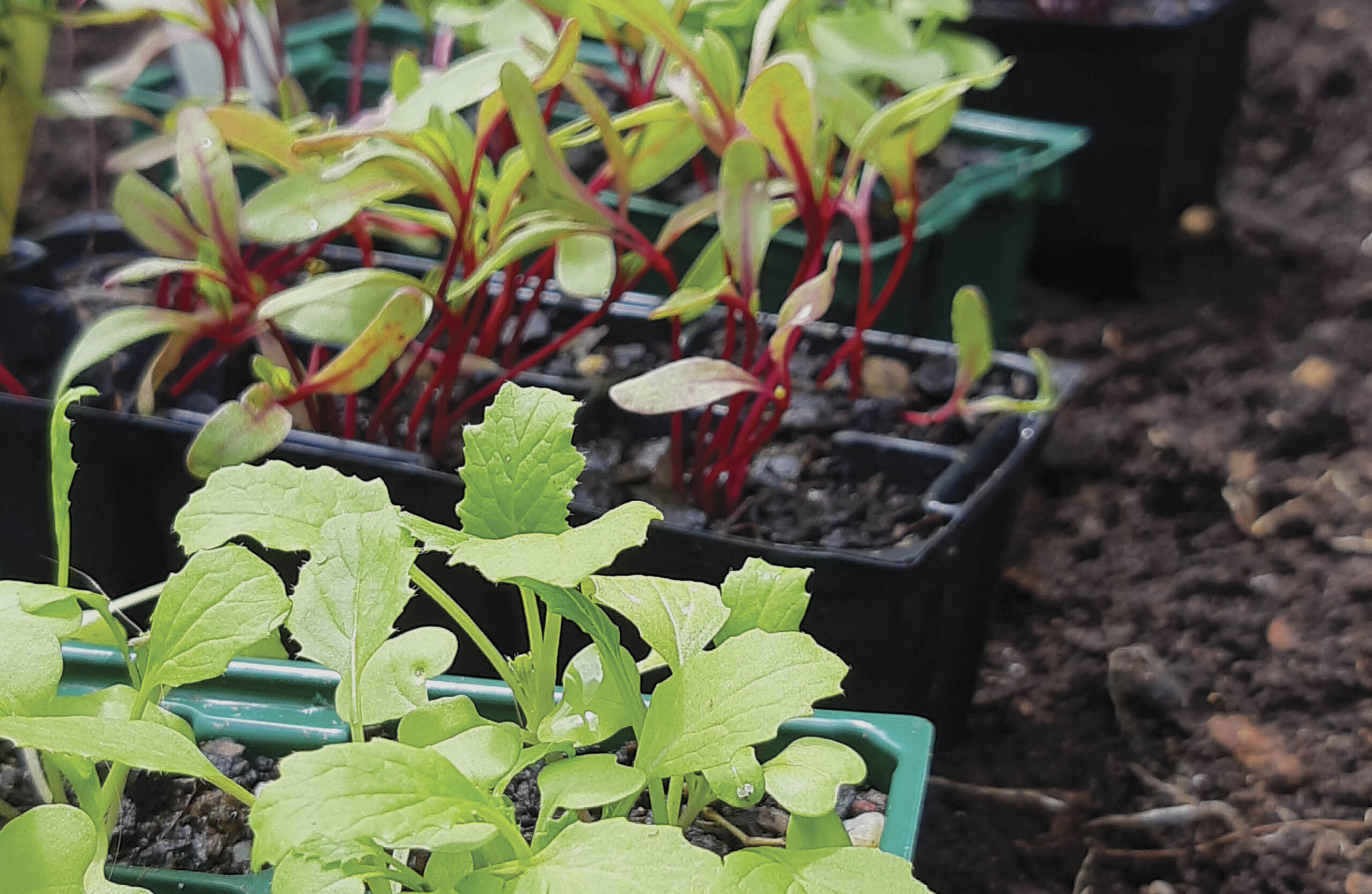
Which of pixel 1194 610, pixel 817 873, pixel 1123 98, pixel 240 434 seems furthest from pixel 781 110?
pixel 1123 98

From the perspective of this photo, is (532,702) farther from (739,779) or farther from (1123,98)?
(1123,98)

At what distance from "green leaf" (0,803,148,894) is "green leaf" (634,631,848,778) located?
0.65 ft

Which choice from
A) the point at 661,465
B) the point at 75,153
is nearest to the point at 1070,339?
the point at 661,465

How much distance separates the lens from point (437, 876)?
47cm

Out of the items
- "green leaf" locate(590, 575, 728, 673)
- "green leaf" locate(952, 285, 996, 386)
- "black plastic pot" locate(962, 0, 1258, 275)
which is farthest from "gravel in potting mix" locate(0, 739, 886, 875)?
"black plastic pot" locate(962, 0, 1258, 275)

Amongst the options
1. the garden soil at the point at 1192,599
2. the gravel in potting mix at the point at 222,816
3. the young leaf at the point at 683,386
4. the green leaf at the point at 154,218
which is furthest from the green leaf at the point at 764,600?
the green leaf at the point at 154,218

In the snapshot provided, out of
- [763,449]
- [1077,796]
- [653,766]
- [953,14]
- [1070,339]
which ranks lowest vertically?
[1077,796]

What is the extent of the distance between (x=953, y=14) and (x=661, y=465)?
1.79 ft

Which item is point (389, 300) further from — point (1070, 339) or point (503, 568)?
point (1070, 339)

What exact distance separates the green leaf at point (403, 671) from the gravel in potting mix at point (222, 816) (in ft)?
0.30

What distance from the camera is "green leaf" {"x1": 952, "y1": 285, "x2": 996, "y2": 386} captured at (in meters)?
0.95

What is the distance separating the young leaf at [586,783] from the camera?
0.45 metres

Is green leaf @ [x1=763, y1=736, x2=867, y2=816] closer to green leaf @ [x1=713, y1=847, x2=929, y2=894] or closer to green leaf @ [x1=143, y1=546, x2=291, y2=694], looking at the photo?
green leaf @ [x1=713, y1=847, x2=929, y2=894]

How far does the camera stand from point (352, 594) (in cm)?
50
